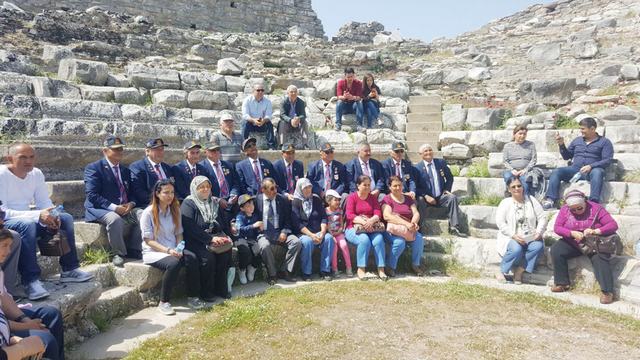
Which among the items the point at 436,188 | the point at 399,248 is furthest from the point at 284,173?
the point at 436,188

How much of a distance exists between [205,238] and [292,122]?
13.3ft

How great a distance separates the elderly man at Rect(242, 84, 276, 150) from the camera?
8828mm

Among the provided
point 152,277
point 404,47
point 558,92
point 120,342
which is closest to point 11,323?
point 120,342

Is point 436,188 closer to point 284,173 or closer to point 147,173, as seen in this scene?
point 284,173

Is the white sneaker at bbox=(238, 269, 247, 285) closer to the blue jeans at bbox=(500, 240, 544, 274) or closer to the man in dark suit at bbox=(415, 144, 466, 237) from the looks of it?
the man in dark suit at bbox=(415, 144, 466, 237)

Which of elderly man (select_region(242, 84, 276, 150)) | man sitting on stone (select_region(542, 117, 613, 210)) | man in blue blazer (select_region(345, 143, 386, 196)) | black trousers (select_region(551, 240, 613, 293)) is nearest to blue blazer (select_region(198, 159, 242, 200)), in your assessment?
man in blue blazer (select_region(345, 143, 386, 196))

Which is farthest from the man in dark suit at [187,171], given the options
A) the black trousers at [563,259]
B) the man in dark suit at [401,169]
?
the black trousers at [563,259]

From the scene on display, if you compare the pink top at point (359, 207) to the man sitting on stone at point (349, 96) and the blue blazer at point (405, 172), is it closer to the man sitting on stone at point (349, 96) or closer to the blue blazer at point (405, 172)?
the blue blazer at point (405, 172)

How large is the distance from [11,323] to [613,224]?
6116 millimetres

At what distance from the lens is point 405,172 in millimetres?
7477

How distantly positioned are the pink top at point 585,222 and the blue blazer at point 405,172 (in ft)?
7.08

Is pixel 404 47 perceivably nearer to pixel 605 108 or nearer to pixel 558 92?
pixel 558 92

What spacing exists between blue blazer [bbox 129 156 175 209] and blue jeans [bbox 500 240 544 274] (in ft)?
15.1

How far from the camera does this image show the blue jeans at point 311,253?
20.6 feet
